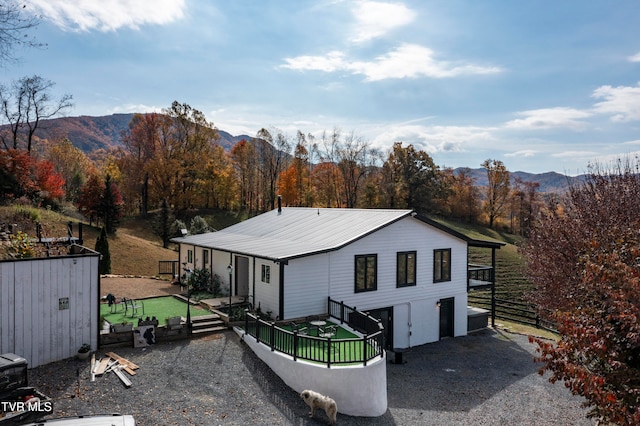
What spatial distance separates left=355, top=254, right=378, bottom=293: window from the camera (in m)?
16.5

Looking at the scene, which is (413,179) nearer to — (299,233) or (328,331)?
(299,233)

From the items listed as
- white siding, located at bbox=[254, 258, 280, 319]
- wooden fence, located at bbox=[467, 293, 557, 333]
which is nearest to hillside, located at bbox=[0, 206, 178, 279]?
white siding, located at bbox=[254, 258, 280, 319]

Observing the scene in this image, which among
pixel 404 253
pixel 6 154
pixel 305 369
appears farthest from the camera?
pixel 6 154

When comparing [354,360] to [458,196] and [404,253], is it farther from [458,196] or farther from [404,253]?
[458,196]

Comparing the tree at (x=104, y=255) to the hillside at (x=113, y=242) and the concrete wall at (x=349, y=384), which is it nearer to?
the hillside at (x=113, y=242)

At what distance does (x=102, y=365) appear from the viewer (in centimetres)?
1115

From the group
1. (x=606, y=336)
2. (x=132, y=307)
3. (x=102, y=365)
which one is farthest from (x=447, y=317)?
(x=102, y=365)

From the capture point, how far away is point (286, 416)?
9.81m

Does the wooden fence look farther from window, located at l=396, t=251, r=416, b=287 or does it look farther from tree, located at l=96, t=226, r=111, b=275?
tree, located at l=96, t=226, r=111, b=275

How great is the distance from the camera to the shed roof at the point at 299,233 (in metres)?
15.8

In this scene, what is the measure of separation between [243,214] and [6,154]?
91.7ft

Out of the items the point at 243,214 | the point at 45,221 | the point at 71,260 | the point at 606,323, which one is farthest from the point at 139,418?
the point at 243,214

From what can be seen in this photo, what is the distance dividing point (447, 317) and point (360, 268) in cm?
596

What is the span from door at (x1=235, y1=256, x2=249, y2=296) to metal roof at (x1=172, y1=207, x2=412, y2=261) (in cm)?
75
